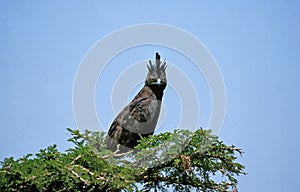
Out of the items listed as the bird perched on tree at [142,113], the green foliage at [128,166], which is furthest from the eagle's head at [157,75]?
the green foliage at [128,166]

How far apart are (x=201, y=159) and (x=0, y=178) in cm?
146

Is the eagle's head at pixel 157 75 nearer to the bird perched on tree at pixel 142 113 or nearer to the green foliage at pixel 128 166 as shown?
the bird perched on tree at pixel 142 113

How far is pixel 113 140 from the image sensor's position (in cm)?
421

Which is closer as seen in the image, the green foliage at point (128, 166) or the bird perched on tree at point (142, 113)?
the green foliage at point (128, 166)

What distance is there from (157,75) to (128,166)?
132 centimetres

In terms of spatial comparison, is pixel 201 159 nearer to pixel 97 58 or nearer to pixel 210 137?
pixel 210 137

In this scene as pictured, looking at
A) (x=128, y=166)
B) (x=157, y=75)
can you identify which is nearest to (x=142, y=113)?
(x=157, y=75)

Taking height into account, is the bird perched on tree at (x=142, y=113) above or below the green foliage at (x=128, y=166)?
above

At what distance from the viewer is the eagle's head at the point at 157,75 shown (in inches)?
172

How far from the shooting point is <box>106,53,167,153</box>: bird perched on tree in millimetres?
4254

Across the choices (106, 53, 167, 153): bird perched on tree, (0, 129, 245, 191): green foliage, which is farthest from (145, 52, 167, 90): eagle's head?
(0, 129, 245, 191): green foliage

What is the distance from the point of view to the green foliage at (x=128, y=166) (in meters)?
2.92

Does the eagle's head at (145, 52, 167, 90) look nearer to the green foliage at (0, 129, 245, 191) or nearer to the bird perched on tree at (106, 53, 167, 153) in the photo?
the bird perched on tree at (106, 53, 167, 153)

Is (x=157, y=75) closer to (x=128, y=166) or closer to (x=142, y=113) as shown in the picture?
(x=142, y=113)
